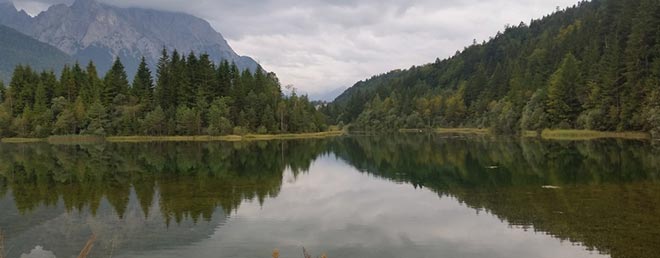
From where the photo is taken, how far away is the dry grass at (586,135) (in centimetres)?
8881

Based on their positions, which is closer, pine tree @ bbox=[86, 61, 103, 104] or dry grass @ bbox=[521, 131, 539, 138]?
dry grass @ bbox=[521, 131, 539, 138]

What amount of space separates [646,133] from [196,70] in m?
96.9

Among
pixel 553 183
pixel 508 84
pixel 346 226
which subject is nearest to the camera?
pixel 346 226

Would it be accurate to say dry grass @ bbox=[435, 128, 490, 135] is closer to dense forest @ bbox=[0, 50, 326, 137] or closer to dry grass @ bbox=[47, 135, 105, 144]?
dense forest @ bbox=[0, 50, 326, 137]

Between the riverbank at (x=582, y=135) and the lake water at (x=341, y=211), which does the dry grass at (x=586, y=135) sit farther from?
the lake water at (x=341, y=211)

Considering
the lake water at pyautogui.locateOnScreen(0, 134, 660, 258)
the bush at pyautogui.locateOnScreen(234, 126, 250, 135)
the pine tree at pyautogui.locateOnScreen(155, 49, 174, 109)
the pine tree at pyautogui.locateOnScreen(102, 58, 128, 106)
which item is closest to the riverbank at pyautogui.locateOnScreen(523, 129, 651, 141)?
the lake water at pyautogui.locateOnScreen(0, 134, 660, 258)

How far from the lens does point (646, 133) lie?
8756 cm

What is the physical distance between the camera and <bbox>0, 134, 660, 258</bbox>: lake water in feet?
63.3

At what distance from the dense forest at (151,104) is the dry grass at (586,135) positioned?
196 ft

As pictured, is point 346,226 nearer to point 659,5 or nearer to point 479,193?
point 479,193

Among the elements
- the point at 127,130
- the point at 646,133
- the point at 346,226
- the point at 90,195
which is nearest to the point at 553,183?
the point at 346,226

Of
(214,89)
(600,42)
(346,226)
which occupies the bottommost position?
(346,226)

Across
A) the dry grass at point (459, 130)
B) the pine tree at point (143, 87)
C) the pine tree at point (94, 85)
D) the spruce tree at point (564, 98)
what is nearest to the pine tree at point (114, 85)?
the pine tree at point (94, 85)

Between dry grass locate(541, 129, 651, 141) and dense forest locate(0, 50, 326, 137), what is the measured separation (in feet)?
196
